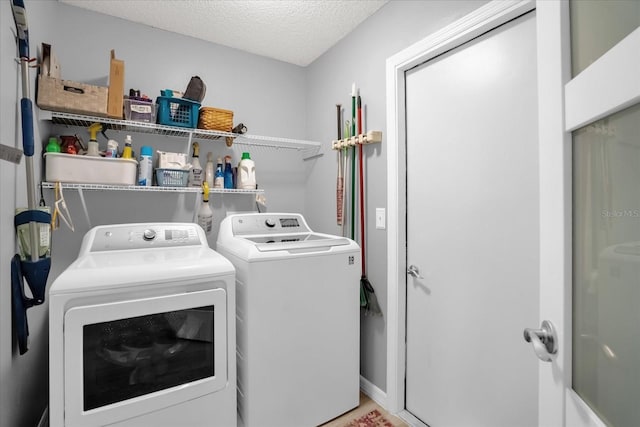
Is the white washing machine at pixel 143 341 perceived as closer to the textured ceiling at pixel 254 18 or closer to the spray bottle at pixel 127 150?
the spray bottle at pixel 127 150

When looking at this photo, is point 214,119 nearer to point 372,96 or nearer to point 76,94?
point 76,94

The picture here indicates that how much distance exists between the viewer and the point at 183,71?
2.33m

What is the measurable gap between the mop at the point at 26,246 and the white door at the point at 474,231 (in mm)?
1843

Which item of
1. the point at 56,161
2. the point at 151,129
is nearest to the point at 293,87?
the point at 151,129

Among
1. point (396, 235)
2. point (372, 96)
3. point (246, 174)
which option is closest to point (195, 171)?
point (246, 174)

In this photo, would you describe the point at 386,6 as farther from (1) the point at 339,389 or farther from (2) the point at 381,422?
(2) the point at 381,422

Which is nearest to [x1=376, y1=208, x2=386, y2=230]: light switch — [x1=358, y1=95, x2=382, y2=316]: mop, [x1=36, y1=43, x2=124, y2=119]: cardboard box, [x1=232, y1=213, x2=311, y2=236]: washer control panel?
[x1=358, y1=95, x2=382, y2=316]: mop

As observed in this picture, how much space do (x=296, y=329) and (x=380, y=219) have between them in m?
0.86

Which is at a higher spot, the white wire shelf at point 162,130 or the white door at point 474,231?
the white wire shelf at point 162,130

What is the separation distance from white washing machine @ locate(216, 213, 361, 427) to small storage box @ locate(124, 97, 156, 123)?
950 mm

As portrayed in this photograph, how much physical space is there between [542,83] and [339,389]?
1.80m

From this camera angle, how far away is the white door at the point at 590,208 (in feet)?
1.68

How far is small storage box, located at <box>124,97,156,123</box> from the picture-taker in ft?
6.43

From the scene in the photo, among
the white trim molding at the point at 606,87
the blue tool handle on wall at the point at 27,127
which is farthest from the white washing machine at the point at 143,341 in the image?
the white trim molding at the point at 606,87
